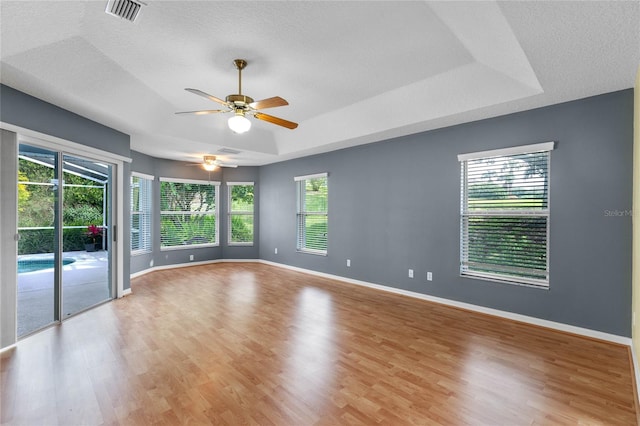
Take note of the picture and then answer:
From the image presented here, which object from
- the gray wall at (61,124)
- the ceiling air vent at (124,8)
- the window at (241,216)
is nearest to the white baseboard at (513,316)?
the window at (241,216)

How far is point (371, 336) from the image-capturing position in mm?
3279

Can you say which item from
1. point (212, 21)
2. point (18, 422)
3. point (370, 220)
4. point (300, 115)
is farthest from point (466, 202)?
point (18, 422)

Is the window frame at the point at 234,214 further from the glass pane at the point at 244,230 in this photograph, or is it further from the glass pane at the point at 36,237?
the glass pane at the point at 36,237

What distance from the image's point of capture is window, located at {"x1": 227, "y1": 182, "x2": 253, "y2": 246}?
8000mm

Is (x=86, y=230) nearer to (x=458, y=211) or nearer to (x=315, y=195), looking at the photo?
(x=315, y=195)

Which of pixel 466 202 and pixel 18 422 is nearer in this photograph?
pixel 18 422

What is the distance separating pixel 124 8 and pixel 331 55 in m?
1.82

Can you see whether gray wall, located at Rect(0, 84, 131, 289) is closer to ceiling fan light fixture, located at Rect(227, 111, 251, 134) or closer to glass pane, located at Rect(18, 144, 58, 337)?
glass pane, located at Rect(18, 144, 58, 337)

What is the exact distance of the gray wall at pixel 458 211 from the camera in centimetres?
315

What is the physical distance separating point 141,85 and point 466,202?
15.1 ft

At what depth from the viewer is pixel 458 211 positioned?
14.1 feet

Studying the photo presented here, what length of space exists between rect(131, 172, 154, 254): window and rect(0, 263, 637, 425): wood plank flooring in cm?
266

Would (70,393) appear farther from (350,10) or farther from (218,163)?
(218,163)

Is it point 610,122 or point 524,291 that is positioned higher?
point 610,122
